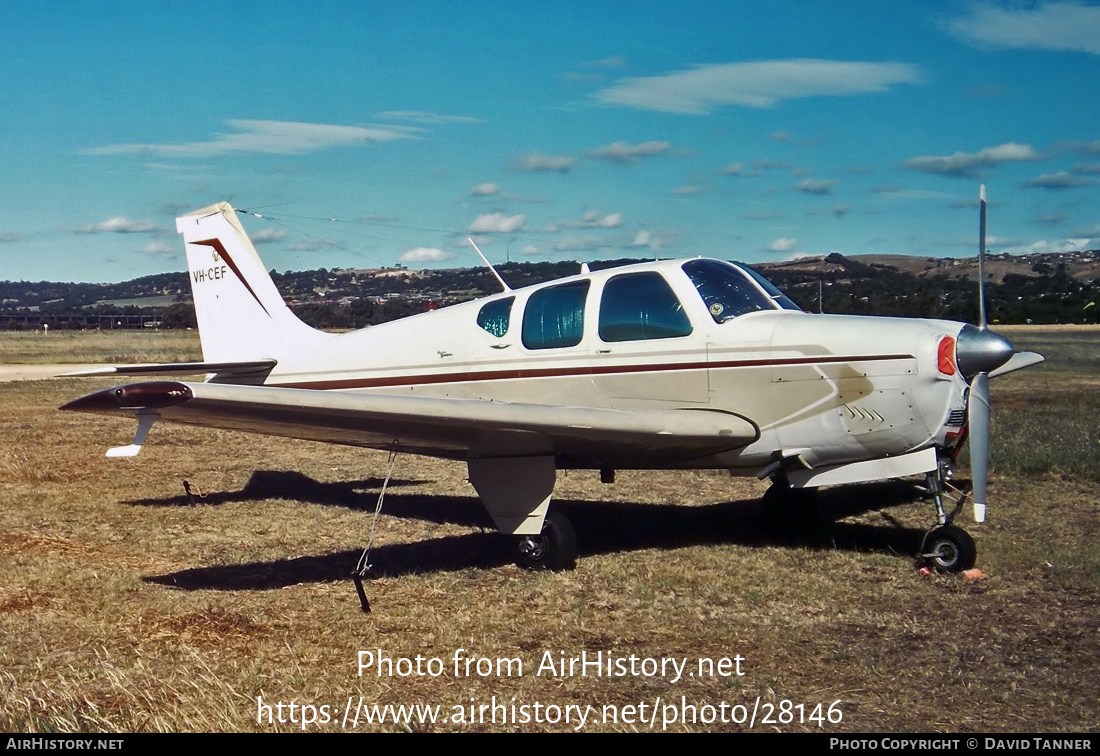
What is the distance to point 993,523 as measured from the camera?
848 centimetres

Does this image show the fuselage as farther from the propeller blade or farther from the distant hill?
the distant hill

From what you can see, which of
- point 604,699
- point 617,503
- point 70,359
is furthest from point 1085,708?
point 70,359

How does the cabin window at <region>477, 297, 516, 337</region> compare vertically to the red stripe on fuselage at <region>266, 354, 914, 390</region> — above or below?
above

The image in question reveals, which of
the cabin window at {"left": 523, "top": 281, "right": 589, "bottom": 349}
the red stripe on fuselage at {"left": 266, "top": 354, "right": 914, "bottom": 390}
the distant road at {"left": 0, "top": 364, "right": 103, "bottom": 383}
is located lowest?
the distant road at {"left": 0, "top": 364, "right": 103, "bottom": 383}

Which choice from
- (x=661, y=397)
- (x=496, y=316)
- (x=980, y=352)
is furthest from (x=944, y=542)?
(x=496, y=316)

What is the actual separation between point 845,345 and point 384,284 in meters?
26.8

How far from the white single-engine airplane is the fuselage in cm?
1

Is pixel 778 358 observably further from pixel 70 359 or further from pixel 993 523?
pixel 70 359

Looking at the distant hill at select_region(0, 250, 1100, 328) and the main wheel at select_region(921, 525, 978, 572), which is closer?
the main wheel at select_region(921, 525, 978, 572)

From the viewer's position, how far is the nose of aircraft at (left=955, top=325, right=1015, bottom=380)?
634cm

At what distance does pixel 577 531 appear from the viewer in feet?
28.4

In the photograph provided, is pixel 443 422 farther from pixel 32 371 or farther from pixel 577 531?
pixel 32 371

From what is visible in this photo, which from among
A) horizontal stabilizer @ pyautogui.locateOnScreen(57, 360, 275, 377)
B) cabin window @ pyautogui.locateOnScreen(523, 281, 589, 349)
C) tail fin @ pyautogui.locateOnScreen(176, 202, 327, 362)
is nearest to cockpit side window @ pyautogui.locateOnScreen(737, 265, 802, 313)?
cabin window @ pyautogui.locateOnScreen(523, 281, 589, 349)

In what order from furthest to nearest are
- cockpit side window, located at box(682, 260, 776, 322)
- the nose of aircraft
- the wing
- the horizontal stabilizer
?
the horizontal stabilizer < cockpit side window, located at box(682, 260, 776, 322) < the nose of aircraft < the wing
